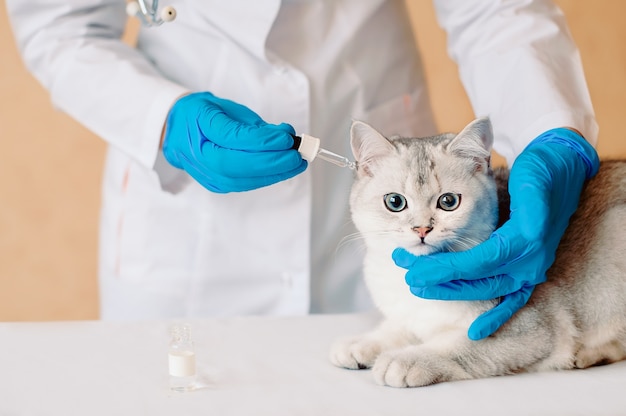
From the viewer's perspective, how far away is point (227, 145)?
133 centimetres

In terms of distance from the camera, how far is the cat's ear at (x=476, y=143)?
48.3 inches

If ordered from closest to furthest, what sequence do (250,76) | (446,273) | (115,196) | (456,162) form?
(446,273), (456,162), (250,76), (115,196)

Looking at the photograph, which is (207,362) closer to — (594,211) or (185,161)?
(185,161)

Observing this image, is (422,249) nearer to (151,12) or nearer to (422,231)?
(422,231)

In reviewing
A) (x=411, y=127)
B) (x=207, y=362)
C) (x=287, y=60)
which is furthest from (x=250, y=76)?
(x=207, y=362)

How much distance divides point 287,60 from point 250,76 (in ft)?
0.29

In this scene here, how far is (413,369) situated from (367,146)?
398 mm

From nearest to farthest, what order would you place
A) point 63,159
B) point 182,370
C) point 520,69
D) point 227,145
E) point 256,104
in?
1. point 182,370
2. point 227,145
3. point 520,69
4. point 256,104
5. point 63,159

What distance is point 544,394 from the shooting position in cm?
108


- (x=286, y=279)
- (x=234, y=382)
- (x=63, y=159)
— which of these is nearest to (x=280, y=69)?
(x=286, y=279)

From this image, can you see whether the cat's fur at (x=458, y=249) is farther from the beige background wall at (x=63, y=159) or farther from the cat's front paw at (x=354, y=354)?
the beige background wall at (x=63, y=159)

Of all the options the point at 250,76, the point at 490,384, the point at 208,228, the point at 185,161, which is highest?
the point at 250,76

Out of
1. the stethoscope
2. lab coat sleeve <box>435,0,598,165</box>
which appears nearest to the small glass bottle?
the stethoscope

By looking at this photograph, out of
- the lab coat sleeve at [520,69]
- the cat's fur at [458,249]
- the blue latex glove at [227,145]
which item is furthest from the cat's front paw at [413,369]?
the lab coat sleeve at [520,69]
